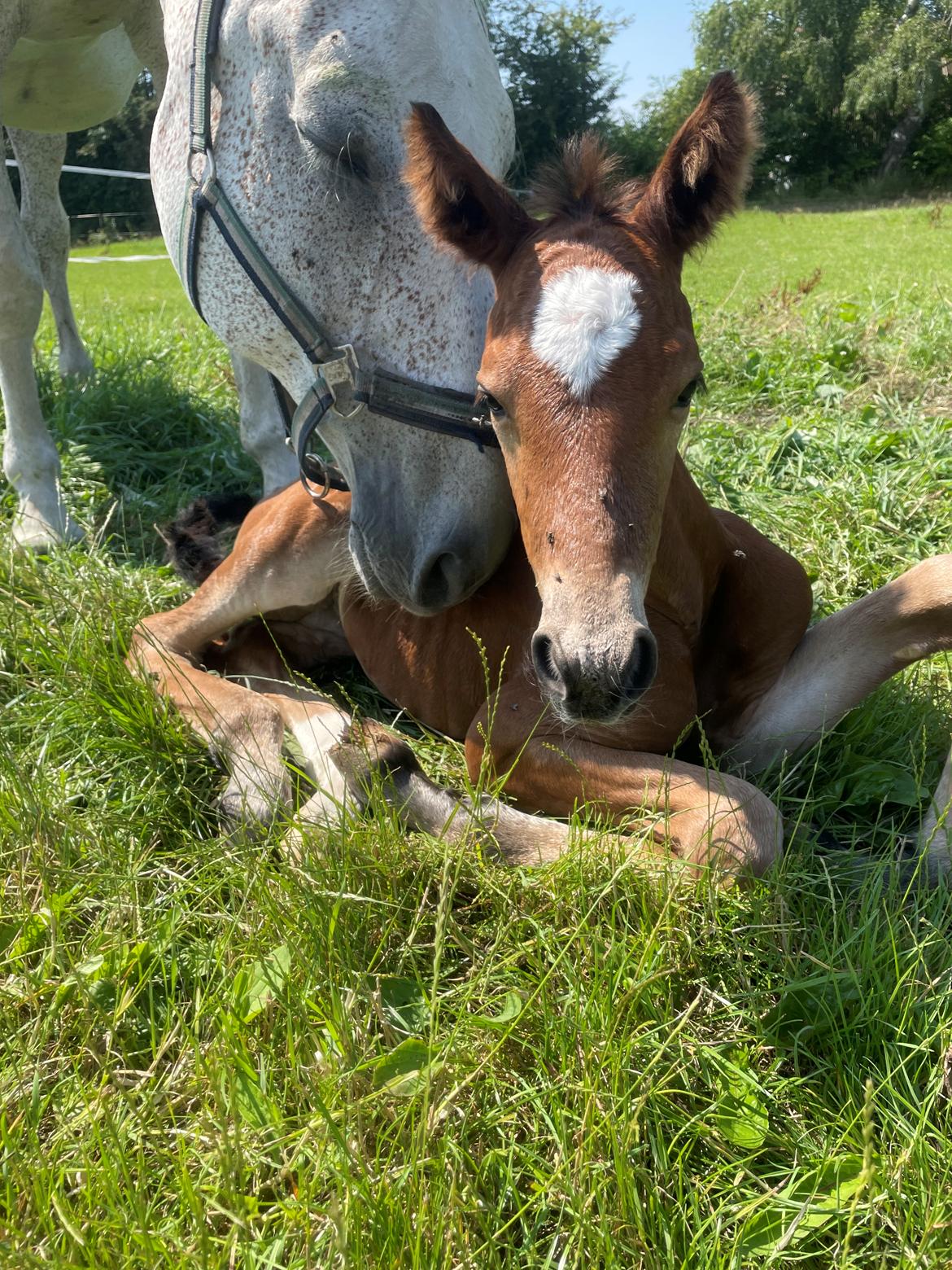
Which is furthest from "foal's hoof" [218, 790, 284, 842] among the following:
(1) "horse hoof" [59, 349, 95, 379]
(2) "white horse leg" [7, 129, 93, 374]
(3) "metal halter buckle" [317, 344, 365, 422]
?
(2) "white horse leg" [7, 129, 93, 374]

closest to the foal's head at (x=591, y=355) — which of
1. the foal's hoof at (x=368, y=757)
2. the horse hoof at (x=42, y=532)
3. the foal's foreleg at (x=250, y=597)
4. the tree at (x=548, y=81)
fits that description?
the foal's hoof at (x=368, y=757)

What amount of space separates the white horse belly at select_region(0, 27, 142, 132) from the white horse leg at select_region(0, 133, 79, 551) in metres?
1.37

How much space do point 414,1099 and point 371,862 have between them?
1.94 ft

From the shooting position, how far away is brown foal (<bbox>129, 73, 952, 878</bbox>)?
1880 mm

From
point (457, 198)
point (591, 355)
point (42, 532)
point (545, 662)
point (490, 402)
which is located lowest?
point (42, 532)

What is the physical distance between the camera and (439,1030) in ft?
5.61

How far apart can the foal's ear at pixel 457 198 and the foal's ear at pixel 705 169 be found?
0.96 feet

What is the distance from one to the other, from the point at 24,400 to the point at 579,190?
293 cm

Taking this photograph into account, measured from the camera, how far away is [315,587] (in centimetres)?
321

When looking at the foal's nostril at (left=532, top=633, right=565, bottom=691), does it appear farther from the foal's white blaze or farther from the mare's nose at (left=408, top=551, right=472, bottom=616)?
the mare's nose at (left=408, top=551, right=472, bottom=616)

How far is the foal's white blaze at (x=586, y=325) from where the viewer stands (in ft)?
6.21

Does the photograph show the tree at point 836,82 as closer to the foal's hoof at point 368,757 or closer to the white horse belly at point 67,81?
the white horse belly at point 67,81

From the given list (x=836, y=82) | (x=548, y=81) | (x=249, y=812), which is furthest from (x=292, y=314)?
(x=836, y=82)

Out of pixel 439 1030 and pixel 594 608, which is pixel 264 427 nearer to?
pixel 594 608
